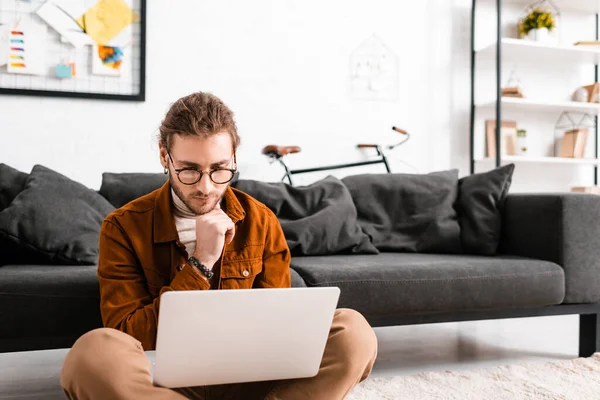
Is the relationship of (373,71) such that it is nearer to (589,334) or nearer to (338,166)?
(338,166)

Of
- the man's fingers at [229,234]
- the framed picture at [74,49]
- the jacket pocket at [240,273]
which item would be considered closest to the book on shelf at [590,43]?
the framed picture at [74,49]

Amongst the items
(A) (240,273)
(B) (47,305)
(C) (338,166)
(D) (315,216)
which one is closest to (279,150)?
(C) (338,166)

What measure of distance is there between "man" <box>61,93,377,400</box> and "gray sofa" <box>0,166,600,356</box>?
49 centimetres

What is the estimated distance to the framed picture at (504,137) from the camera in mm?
3664

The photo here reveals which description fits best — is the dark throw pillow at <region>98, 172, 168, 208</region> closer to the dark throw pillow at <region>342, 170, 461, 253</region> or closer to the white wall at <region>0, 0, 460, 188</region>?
the white wall at <region>0, 0, 460, 188</region>

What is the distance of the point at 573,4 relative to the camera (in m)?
3.81

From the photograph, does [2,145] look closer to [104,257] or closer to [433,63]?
[104,257]

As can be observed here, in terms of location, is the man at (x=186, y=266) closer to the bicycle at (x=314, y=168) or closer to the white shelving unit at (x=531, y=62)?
the bicycle at (x=314, y=168)

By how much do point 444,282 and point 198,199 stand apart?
1120mm

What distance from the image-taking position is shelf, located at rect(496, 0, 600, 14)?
12.4ft

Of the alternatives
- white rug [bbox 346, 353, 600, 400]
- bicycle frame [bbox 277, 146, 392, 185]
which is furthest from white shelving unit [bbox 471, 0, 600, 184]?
white rug [bbox 346, 353, 600, 400]

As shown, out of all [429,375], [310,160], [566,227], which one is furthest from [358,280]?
[310,160]

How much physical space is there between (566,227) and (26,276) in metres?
1.91

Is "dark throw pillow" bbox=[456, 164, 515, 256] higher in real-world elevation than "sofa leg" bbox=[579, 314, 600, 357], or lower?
higher
